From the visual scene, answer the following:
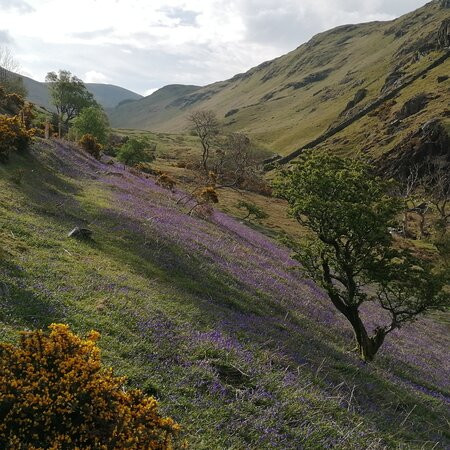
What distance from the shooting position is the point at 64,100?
11612 cm

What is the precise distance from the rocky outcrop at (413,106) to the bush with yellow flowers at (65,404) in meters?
166

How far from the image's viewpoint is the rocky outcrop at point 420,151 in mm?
121000

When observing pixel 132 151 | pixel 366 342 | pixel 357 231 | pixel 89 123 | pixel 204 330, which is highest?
pixel 89 123

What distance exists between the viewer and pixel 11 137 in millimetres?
25578

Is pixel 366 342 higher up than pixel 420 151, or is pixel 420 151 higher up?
pixel 420 151

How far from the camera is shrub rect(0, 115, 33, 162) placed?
82.2 feet

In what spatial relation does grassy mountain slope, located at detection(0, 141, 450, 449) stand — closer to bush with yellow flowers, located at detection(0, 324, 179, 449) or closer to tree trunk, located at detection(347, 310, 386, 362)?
tree trunk, located at detection(347, 310, 386, 362)

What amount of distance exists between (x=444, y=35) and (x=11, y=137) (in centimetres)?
22150

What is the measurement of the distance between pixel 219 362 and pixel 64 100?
396ft

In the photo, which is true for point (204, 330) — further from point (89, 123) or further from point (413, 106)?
point (413, 106)

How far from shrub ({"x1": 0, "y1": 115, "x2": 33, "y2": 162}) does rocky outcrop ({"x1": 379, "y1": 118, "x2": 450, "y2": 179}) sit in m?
115

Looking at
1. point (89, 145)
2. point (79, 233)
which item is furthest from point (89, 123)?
point (79, 233)

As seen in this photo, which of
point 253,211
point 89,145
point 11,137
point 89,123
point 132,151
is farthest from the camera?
point 89,123

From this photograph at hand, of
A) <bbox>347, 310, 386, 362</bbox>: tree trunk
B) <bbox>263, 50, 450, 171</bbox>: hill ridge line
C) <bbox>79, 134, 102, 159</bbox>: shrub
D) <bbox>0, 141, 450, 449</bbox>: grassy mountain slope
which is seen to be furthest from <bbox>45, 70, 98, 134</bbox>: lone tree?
<bbox>347, 310, 386, 362</bbox>: tree trunk
